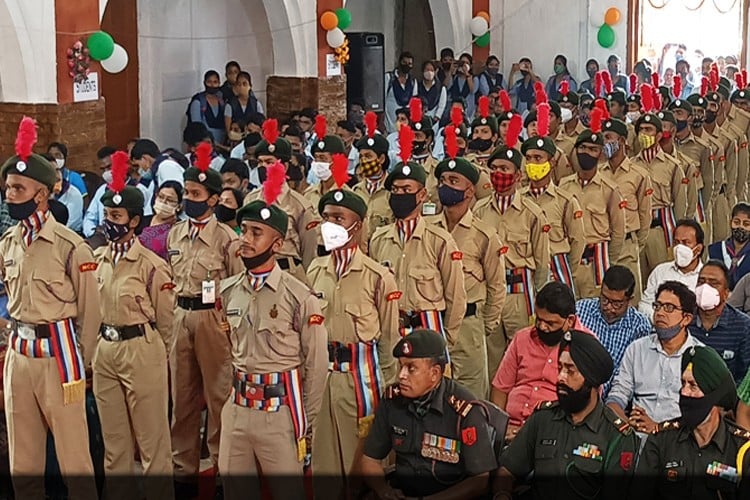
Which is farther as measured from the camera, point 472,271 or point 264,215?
point 472,271

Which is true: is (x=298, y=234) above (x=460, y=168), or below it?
below

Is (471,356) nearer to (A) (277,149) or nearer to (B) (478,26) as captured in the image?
(A) (277,149)

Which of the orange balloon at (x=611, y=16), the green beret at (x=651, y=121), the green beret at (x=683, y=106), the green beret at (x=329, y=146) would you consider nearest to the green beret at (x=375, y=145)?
the green beret at (x=329, y=146)

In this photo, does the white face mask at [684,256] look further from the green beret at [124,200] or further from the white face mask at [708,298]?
the green beret at [124,200]

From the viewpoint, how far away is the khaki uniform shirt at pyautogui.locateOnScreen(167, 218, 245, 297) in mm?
6633

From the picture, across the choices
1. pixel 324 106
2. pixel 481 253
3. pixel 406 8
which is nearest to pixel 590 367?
pixel 481 253

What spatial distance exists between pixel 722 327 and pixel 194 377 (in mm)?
2729

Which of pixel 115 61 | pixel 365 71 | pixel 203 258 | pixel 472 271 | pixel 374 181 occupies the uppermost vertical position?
pixel 365 71

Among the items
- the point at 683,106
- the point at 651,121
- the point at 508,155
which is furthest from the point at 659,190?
the point at 508,155

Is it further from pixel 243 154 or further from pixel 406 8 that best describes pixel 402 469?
pixel 406 8

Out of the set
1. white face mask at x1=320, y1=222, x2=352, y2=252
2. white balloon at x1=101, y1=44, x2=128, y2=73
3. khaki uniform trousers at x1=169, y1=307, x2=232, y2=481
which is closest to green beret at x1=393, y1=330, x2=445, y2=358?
white face mask at x1=320, y1=222, x2=352, y2=252

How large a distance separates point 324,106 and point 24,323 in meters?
8.76

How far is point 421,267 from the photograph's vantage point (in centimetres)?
661

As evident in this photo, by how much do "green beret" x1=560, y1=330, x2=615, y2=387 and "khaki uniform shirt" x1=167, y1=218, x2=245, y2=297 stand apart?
93.2 inches
